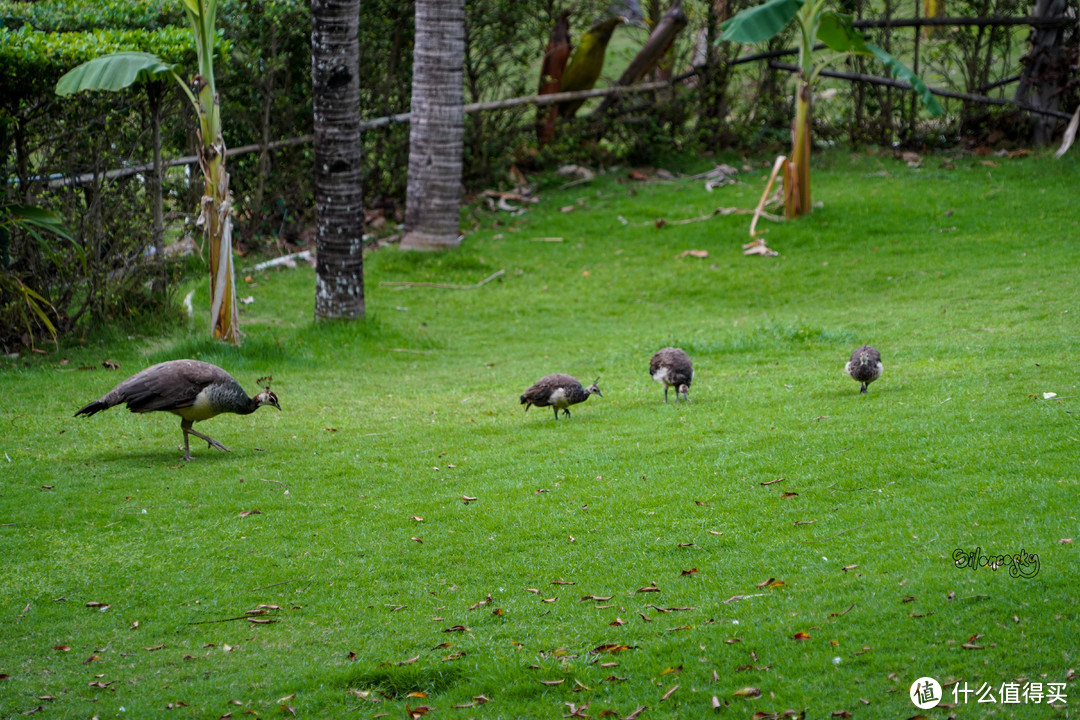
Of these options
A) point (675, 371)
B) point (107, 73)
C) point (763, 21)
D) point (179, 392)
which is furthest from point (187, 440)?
point (763, 21)

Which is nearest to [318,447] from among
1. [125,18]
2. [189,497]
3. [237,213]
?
[189,497]

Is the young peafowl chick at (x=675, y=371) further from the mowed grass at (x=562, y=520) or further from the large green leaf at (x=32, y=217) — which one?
the large green leaf at (x=32, y=217)

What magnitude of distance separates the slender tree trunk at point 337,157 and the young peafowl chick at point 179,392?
16.3 feet

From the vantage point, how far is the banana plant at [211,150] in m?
11.0

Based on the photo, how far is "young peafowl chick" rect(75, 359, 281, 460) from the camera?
8.22 metres

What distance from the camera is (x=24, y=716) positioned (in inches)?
185

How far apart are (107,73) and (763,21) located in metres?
9.97

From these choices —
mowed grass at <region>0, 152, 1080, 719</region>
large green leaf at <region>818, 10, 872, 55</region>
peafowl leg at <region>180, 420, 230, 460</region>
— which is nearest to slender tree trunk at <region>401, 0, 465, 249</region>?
mowed grass at <region>0, 152, 1080, 719</region>

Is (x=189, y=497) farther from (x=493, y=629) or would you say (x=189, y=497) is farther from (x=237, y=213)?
(x=237, y=213)

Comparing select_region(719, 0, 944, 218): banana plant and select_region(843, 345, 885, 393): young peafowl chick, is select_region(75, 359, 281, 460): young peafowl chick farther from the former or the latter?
select_region(719, 0, 944, 218): banana plant

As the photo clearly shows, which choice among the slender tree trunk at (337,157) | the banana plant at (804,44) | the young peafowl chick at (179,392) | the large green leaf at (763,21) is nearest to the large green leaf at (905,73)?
the banana plant at (804,44)

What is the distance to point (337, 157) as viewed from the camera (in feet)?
43.2

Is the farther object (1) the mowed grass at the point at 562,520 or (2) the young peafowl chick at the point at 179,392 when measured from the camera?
(2) the young peafowl chick at the point at 179,392

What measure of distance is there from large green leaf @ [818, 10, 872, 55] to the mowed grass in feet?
16.9
